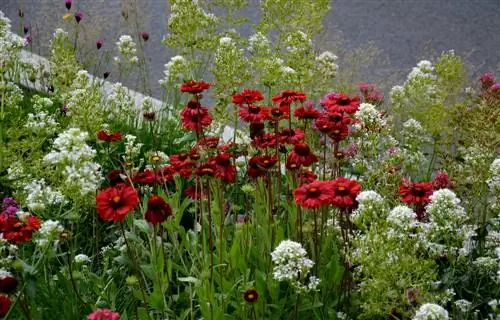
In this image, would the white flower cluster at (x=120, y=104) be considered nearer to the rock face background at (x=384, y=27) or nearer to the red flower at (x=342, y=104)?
the red flower at (x=342, y=104)

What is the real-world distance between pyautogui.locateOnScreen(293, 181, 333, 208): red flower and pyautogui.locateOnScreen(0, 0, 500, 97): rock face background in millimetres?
5197

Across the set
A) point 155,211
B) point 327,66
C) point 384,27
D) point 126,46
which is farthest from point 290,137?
point 384,27

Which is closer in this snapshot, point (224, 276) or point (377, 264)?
point (377, 264)

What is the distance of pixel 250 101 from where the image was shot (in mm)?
3654

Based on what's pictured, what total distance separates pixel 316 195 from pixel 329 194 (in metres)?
0.05

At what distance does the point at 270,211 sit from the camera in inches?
139

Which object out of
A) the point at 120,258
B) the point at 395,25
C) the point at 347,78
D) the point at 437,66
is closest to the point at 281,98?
the point at 120,258

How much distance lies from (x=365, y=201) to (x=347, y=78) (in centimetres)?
252

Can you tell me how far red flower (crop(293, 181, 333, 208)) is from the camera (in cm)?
294

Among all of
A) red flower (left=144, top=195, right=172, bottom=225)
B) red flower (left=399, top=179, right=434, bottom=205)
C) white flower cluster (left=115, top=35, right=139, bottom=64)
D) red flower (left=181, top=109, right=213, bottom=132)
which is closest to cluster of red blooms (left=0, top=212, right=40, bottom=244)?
red flower (left=144, top=195, right=172, bottom=225)

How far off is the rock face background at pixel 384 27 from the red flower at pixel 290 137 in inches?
178

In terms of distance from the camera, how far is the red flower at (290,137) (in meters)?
3.62

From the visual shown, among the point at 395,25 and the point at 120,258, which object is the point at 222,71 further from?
the point at 395,25

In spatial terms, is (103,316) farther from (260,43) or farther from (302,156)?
(260,43)
